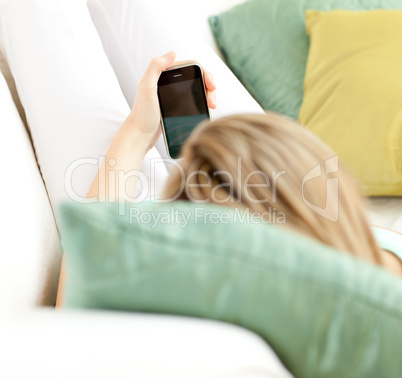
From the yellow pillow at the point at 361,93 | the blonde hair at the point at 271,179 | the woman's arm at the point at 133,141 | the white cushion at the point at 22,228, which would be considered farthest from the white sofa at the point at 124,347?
the yellow pillow at the point at 361,93

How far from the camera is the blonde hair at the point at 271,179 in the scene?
0.46 metres

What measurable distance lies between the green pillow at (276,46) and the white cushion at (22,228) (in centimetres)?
75

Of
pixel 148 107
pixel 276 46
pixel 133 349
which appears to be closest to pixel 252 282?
pixel 133 349

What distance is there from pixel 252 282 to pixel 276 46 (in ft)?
3.84

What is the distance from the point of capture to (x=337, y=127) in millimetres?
1199

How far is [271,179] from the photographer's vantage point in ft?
1.50

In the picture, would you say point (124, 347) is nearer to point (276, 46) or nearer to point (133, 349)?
point (133, 349)

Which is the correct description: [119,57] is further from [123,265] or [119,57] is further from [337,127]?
[123,265]

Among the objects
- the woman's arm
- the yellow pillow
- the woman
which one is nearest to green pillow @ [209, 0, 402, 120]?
the yellow pillow

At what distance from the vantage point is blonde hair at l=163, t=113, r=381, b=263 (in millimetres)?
455

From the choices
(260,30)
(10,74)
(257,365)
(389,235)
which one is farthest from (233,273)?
(260,30)

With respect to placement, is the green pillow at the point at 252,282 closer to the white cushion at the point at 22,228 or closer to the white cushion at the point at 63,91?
the white cushion at the point at 22,228

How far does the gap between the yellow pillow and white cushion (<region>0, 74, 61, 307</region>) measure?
69 cm

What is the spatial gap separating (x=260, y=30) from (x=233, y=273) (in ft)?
3.97
